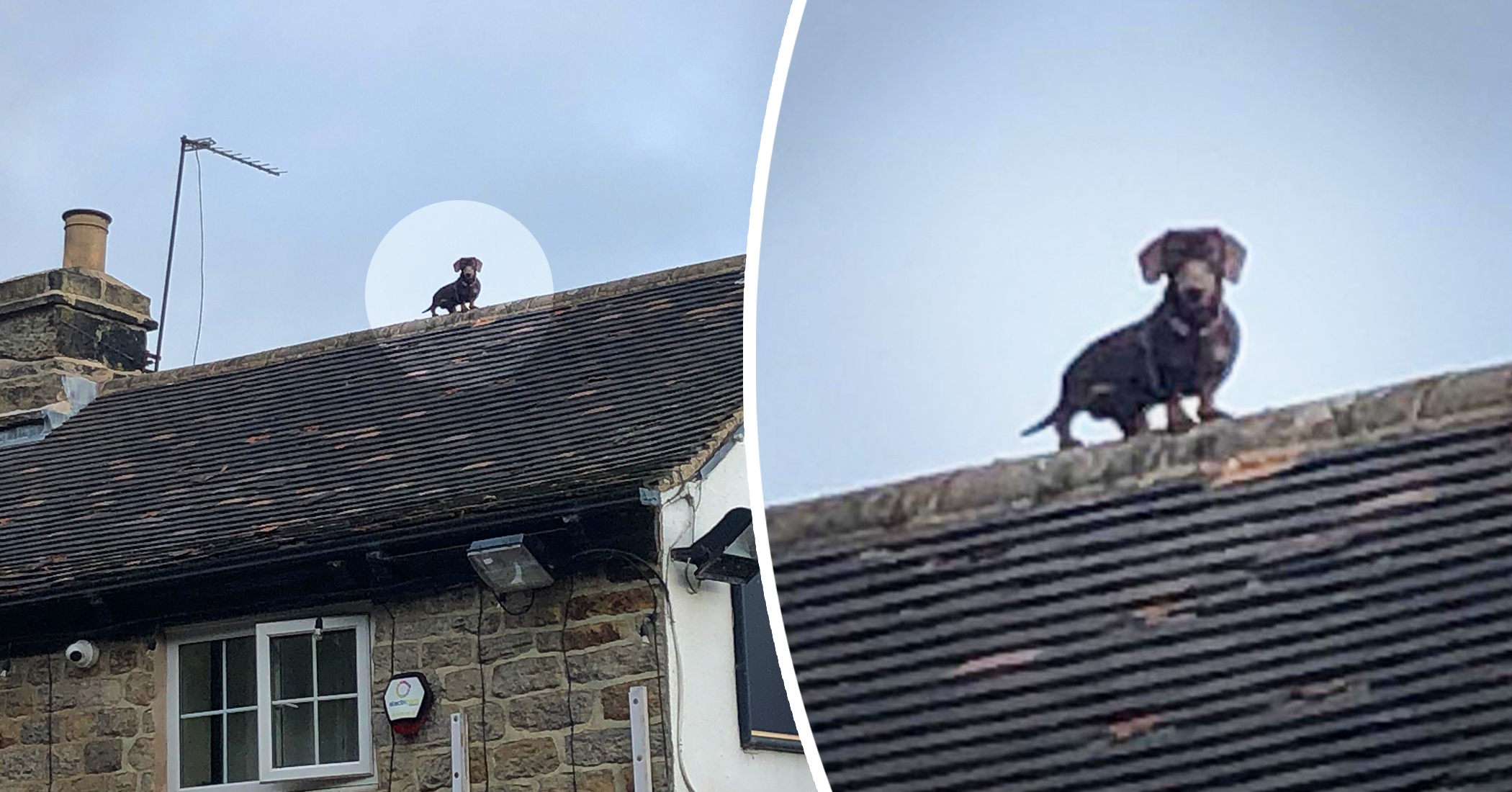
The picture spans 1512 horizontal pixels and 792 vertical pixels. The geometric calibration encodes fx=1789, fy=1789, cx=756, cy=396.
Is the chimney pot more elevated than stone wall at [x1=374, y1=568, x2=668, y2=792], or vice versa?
the chimney pot

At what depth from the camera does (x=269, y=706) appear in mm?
7582

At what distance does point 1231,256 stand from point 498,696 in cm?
535

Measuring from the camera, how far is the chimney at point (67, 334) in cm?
1059

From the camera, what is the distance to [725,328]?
882 centimetres

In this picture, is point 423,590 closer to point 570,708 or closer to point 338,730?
point 338,730

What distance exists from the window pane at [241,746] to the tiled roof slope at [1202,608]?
5.82 m

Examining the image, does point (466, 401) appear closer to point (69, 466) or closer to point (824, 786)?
point (69, 466)

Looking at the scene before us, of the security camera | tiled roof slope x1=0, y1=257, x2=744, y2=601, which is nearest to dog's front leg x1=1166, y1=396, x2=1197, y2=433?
tiled roof slope x1=0, y1=257, x2=744, y2=601

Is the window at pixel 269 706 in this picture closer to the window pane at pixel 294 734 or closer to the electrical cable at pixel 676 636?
the window pane at pixel 294 734

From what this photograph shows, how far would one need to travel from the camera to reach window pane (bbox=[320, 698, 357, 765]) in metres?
7.54

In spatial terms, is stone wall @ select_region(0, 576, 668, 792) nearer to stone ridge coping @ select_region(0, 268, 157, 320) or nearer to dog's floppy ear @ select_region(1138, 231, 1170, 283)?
stone ridge coping @ select_region(0, 268, 157, 320)

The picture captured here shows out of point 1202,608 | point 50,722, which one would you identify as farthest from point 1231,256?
point 50,722

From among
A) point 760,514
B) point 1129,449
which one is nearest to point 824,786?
point 760,514

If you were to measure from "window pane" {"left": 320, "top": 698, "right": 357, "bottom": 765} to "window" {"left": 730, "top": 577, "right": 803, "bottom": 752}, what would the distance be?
1672mm
